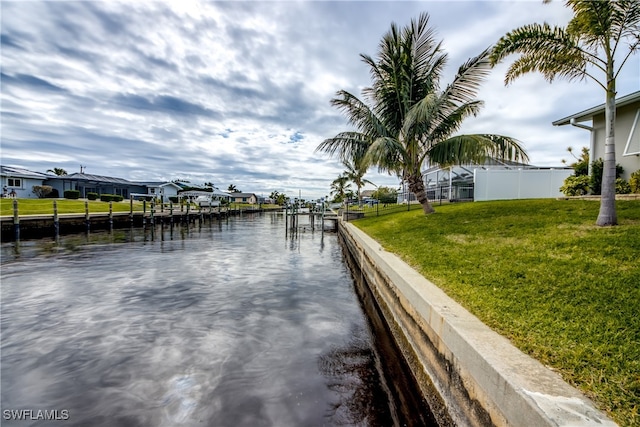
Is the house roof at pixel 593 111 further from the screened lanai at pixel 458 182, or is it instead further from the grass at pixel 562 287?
the grass at pixel 562 287

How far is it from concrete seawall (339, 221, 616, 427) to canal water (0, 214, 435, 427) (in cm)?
35

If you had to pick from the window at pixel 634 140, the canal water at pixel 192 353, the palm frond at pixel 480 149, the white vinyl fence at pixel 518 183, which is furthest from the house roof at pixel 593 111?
the canal water at pixel 192 353

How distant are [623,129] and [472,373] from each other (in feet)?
41.7

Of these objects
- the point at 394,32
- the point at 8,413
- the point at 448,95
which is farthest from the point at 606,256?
the point at 394,32

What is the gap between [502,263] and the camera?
15.5 feet

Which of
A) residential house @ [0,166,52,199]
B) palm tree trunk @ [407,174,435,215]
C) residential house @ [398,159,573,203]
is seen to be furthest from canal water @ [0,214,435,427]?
residential house @ [0,166,52,199]

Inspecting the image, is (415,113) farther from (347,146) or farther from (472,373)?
(472,373)

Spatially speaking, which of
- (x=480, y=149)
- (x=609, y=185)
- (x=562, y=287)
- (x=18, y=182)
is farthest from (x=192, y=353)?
(x=18, y=182)

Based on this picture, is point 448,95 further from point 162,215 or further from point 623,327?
point 162,215

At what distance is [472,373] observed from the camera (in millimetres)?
2412

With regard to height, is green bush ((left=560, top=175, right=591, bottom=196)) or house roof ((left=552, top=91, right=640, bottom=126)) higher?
house roof ((left=552, top=91, right=640, bottom=126))

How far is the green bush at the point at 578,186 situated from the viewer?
11047mm

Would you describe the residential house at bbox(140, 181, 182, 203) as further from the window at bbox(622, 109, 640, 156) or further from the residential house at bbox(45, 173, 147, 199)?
the window at bbox(622, 109, 640, 156)

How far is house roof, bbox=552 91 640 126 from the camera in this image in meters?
9.57
